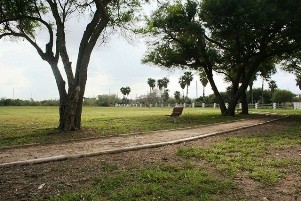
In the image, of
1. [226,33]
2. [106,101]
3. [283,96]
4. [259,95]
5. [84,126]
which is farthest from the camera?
[106,101]

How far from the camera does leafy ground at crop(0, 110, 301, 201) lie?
18.2 ft

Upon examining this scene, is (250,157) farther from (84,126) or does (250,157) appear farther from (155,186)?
(84,126)

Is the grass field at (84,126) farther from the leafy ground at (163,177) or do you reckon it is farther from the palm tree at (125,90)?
the palm tree at (125,90)

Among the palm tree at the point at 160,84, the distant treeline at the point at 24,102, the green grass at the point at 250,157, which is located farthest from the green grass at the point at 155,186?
the palm tree at the point at 160,84

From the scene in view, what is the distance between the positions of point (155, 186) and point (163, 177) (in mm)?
570

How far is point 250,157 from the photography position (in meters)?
8.47

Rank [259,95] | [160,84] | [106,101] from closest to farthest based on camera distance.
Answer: [259,95] < [106,101] < [160,84]

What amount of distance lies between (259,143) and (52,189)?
7.30 m

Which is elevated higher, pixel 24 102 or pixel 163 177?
pixel 24 102

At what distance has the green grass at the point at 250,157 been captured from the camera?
685 cm

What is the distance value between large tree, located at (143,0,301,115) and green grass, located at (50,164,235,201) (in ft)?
55.0

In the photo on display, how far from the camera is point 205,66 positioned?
30.3 metres

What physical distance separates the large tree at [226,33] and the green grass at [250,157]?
13375mm

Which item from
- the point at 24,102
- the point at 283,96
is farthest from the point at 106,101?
the point at 283,96
